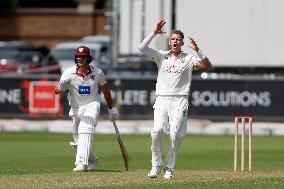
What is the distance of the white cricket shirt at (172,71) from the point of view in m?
17.3

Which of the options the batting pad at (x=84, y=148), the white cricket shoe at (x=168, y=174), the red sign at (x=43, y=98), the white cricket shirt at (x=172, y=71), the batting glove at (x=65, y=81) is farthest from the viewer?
the red sign at (x=43, y=98)

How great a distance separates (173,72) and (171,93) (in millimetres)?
293

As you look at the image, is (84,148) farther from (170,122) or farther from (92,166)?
(170,122)

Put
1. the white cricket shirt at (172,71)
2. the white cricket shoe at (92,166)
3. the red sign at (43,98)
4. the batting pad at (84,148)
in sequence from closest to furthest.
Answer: the white cricket shirt at (172,71)
the batting pad at (84,148)
the white cricket shoe at (92,166)
the red sign at (43,98)

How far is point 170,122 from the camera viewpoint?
1719 centimetres

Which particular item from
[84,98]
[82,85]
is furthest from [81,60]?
[84,98]

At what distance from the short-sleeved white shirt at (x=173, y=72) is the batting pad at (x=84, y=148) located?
6.76 feet

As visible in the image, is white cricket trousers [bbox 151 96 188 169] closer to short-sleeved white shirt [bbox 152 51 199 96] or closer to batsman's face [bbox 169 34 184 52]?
short-sleeved white shirt [bbox 152 51 199 96]

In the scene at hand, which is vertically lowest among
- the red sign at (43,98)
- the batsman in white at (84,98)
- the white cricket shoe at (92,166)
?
the red sign at (43,98)

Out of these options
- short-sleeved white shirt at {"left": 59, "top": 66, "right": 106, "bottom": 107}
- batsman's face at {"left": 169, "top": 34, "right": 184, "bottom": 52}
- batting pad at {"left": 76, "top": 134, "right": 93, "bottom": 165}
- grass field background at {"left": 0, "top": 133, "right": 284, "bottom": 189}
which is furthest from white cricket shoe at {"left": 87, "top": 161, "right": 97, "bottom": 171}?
batsman's face at {"left": 169, "top": 34, "right": 184, "bottom": 52}

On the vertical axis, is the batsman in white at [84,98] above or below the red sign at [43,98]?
above

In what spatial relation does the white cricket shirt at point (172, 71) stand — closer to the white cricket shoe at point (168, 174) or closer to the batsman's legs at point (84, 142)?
the white cricket shoe at point (168, 174)

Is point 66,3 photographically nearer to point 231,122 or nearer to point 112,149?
Answer: point 231,122

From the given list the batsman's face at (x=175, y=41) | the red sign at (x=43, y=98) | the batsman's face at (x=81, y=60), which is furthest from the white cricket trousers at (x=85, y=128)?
the red sign at (x=43, y=98)
